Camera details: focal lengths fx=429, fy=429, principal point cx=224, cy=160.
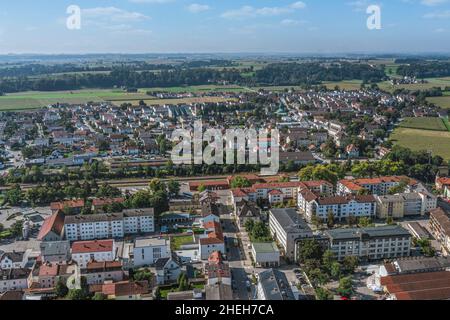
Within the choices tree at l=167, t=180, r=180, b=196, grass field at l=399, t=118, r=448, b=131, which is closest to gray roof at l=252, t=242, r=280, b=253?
tree at l=167, t=180, r=180, b=196

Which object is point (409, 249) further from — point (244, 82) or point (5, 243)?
point (244, 82)

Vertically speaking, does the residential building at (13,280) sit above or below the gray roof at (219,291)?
below

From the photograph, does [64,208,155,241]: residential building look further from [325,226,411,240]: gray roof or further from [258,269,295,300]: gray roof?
[325,226,411,240]: gray roof

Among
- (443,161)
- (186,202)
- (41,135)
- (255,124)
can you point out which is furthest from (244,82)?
→ (186,202)

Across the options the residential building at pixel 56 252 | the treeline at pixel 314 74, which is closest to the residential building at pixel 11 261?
the residential building at pixel 56 252

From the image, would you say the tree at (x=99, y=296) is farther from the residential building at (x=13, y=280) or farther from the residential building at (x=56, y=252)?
the residential building at (x=56, y=252)

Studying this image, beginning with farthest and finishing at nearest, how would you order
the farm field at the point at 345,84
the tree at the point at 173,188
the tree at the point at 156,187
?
the farm field at the point at 345,84, the tree at the point at 173,188, the tree at the point at 156,187
